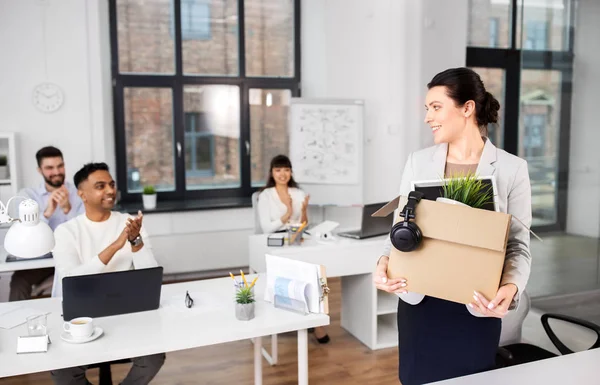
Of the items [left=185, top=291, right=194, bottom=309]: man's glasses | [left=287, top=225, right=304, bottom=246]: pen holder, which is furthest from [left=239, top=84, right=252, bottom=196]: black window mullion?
[left=185, top=291, right=194, bottom=309]: man's glasses

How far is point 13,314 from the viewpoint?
262 cm

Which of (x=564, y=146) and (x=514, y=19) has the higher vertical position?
(x=514, y=19)

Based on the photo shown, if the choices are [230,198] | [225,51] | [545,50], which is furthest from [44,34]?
[545,50]

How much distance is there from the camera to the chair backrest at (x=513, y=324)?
9.86 feet

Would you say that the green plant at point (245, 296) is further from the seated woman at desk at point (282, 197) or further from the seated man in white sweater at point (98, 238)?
the seated woman at desk at point (282, 197)

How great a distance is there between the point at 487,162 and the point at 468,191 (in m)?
0.19

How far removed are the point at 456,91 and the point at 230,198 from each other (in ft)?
16.8

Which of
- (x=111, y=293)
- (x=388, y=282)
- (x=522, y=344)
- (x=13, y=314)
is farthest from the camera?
(x=522, y=344)

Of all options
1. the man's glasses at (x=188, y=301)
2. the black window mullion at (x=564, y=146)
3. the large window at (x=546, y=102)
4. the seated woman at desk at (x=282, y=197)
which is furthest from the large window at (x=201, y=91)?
the man's glasses at (x=188, y=301)

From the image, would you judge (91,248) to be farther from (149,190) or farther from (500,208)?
(149,190)

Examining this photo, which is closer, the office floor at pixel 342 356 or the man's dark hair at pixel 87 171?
the man's dark hair at pixel 87 171

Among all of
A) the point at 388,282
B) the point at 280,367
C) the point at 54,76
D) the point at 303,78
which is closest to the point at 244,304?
the point at 388,282

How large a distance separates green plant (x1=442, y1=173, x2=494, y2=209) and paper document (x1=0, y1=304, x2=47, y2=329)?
192 centimetres

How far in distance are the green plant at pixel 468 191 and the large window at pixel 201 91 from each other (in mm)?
5145
